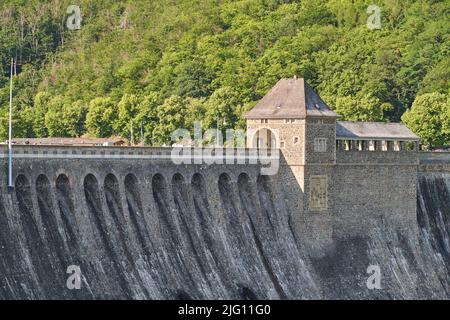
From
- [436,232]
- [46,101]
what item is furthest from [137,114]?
[436,232]

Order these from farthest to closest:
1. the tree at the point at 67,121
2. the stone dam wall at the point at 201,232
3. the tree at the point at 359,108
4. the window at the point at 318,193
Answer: the tree at the point at 67,121
the tree at the point at 359,108
the window at the point at 318,193
the stone dam wall at the point at 201,232

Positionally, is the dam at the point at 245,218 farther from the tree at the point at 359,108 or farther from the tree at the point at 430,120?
the tree at the point at 359,108

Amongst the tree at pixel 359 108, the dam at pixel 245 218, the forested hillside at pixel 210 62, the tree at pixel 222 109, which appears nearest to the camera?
the dam at pixel 245 218

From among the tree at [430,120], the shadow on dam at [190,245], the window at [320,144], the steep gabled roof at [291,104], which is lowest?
the shadow on dam at [190,245]

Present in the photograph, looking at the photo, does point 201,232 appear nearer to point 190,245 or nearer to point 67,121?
point 190,245

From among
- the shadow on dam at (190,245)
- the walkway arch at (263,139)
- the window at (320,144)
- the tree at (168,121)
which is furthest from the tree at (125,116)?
the window at (320,144)

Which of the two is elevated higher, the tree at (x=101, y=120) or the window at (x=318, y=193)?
the tree at (x=101, y=120)
